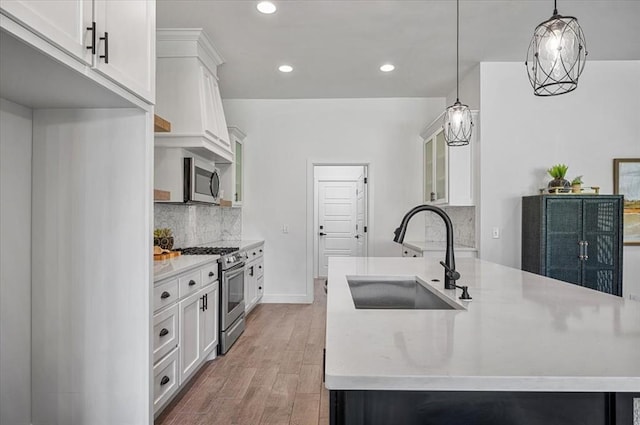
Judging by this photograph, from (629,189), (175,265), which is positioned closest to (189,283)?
(175,265)

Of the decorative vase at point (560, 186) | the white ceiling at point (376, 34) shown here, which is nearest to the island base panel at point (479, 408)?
the white ceiling at point (376, 34)

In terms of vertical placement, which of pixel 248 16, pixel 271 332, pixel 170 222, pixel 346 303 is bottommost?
pixel 271 332

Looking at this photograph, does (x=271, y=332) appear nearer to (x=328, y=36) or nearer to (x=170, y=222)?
(x=170, y=222)

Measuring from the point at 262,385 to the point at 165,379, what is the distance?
758 millimetres

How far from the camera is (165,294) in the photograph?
2342 millimetres

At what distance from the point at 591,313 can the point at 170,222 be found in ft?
11.4

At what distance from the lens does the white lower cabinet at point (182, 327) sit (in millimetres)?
2287

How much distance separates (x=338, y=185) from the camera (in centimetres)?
834

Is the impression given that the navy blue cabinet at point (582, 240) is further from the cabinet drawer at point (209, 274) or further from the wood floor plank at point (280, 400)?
the cabinet drawer at point (209, 274)

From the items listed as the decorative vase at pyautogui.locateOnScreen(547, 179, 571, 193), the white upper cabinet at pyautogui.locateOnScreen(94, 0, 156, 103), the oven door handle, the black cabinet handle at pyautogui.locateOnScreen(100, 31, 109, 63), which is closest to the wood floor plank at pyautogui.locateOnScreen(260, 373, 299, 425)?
the oven door handle

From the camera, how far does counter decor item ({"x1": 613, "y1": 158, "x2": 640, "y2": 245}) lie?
4.15 meters

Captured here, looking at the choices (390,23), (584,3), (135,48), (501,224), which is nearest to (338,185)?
(501,224)

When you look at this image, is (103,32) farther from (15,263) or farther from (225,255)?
(225,255)

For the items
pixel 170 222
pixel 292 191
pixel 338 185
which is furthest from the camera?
pixel 338 185
